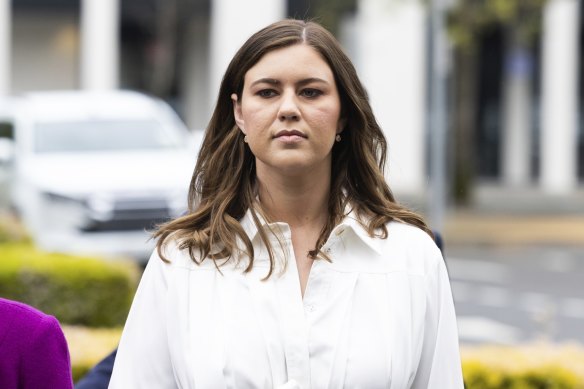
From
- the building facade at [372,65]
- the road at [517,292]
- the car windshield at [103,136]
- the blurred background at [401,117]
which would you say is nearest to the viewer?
the road at [517,292]

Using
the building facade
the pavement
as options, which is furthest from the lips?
the building facade

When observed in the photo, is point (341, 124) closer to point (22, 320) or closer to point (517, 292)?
point (22, 320)

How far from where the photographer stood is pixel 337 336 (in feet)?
9.45

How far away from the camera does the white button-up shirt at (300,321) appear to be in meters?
2.85

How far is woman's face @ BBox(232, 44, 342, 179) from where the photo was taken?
9.59 feet

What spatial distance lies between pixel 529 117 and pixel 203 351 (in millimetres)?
33819

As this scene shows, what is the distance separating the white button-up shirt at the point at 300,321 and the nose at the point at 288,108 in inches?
9.4

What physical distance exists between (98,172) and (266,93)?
1070 cm

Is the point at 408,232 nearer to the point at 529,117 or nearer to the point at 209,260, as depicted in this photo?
the point at 209,260

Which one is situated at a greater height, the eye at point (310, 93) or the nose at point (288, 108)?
the eye at point (310, 93)

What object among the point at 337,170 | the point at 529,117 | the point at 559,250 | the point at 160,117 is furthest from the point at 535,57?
the point at 337,170

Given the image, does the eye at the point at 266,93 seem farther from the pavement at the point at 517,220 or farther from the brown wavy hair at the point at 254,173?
the pavement at the point at 517,220

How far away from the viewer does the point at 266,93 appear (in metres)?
2.98

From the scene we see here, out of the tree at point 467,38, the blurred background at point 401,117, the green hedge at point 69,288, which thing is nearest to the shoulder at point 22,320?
the green hedge at point 69,288
